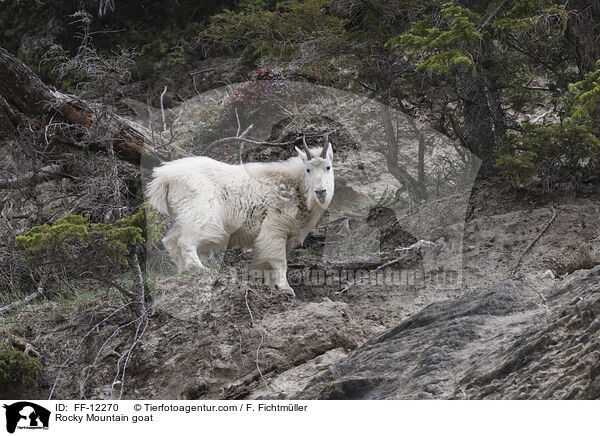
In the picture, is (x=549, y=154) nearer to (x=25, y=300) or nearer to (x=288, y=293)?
(x=288, y=293)

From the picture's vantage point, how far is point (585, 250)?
22.5 ft

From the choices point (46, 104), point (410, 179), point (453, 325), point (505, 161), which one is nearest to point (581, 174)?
point (505, 161)

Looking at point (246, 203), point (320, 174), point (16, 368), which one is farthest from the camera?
point (246, 203)

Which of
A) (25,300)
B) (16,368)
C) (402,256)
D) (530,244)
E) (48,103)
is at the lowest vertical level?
(16,368)

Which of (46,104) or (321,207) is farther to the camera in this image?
(46,104)

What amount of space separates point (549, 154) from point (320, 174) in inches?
115

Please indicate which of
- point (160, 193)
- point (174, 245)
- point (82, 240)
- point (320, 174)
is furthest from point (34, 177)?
point (320, 174)

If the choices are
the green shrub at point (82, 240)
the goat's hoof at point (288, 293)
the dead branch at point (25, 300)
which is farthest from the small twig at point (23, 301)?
the goat's hoof at point (288, 293)

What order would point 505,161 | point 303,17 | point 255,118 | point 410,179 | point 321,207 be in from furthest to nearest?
point 255,118
point 410,179
point 303,17
point 505,161
point 321,207

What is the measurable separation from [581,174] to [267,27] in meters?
4.45

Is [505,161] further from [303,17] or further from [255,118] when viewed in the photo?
[255,118]

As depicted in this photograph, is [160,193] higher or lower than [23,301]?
higher
